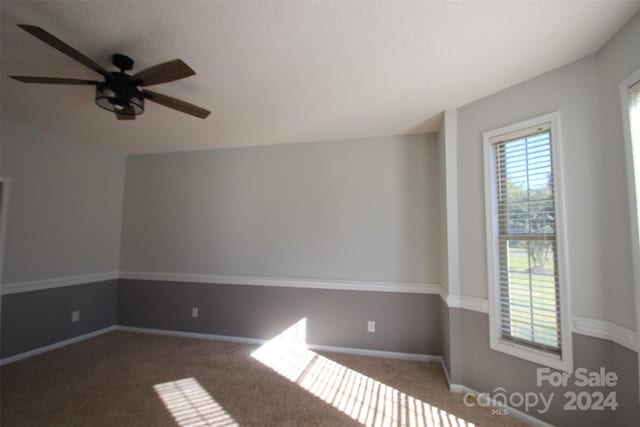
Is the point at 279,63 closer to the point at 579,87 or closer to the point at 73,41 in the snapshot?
the point at 73,41

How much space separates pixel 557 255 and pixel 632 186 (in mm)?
578

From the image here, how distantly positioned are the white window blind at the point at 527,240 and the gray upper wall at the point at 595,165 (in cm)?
12

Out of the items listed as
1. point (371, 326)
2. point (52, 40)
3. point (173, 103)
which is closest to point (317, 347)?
point (371, 326)

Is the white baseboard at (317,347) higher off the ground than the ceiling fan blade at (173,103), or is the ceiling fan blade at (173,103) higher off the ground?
the ceiling fan blade at (173,103)

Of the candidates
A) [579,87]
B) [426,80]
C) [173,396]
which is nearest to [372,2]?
[426,80]

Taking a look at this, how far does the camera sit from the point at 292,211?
3.47 meters

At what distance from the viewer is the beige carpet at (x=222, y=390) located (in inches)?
78.4

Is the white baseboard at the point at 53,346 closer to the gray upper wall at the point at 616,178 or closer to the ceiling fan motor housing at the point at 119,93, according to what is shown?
the ceiling fan motor housing at the point at 119,93

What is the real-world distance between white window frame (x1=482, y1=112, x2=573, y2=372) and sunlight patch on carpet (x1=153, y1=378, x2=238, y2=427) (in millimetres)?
2176

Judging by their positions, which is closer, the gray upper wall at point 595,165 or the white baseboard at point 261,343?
the gray upper wall at point 595,165

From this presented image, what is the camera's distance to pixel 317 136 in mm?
3293

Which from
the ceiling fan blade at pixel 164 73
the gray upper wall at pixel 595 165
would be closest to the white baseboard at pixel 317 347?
the gray upper wall at pixel 595 165

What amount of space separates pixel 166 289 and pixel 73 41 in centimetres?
306

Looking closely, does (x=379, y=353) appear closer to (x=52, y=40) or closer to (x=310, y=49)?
(x=310, y=49)
